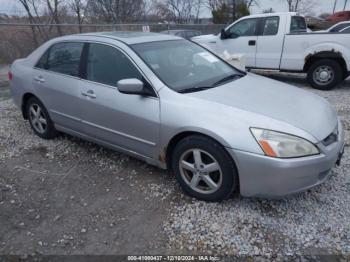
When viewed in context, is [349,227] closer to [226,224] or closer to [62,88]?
[226,224]

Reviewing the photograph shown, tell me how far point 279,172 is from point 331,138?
0.70m

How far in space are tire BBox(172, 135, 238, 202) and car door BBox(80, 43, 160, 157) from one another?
34cm

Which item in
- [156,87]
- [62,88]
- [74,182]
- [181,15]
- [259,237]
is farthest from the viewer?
[181,15]

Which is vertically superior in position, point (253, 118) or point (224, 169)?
point (253, 118)

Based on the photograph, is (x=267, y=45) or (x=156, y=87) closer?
(x=156, y=87)

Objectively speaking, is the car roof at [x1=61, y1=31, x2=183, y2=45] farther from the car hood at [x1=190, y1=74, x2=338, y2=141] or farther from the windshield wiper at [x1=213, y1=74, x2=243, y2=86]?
the car hood at [x1=190, y1=74, x2=338, y2=141]

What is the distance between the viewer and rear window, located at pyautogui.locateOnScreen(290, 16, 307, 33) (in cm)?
793

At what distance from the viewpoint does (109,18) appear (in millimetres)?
17891

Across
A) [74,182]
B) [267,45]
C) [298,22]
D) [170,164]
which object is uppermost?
[298,22]

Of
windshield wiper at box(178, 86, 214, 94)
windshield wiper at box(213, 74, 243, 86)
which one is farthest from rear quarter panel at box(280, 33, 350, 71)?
windshield wiper at box(178, 86, 214, 94)

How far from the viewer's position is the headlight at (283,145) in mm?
2525

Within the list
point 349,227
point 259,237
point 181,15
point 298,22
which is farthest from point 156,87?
point 181,15

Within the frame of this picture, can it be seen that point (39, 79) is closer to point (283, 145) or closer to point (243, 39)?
point (283, 145)

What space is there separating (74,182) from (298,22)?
24.0 feet
